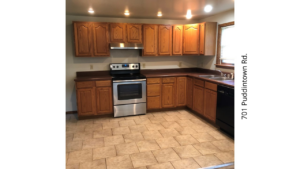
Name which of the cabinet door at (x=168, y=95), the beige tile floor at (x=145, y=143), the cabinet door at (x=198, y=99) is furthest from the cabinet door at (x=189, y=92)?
the beige tile floor at (x=145, y=143)

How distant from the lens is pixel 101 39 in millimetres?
4113

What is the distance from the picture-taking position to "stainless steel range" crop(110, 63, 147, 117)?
13.4 feet

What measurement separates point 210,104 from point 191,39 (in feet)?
5.62

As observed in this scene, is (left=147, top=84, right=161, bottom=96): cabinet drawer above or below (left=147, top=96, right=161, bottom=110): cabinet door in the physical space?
above

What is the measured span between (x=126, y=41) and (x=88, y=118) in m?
1.88

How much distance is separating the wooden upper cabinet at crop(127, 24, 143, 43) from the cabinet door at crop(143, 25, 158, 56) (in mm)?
122

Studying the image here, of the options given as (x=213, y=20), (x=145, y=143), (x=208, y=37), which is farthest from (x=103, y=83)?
(x=213, y=20)

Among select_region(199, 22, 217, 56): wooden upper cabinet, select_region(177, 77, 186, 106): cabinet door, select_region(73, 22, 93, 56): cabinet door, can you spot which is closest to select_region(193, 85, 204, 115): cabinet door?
select_region(177, 77, 186, 106): cabinet door

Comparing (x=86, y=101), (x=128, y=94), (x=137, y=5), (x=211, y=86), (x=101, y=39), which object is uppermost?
(x=137, y=5)

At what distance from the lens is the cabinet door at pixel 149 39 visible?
4402mm

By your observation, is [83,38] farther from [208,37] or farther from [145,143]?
[208,37]

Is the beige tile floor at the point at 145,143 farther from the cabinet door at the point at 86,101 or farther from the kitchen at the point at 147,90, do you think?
the cabinet door at the point at 86,101

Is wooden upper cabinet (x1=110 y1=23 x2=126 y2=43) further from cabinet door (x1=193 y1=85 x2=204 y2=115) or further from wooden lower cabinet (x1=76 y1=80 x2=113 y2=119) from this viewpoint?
cabinet door (x1=193 y1=85 x2=204 y2=115)

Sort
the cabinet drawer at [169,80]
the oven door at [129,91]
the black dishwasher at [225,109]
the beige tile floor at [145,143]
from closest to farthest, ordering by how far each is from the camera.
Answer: the beige tile floor at [145,143] → the black dishwasher at [225,109] → the oven door at [129,91] → the cabinet drawer at [169,80]
